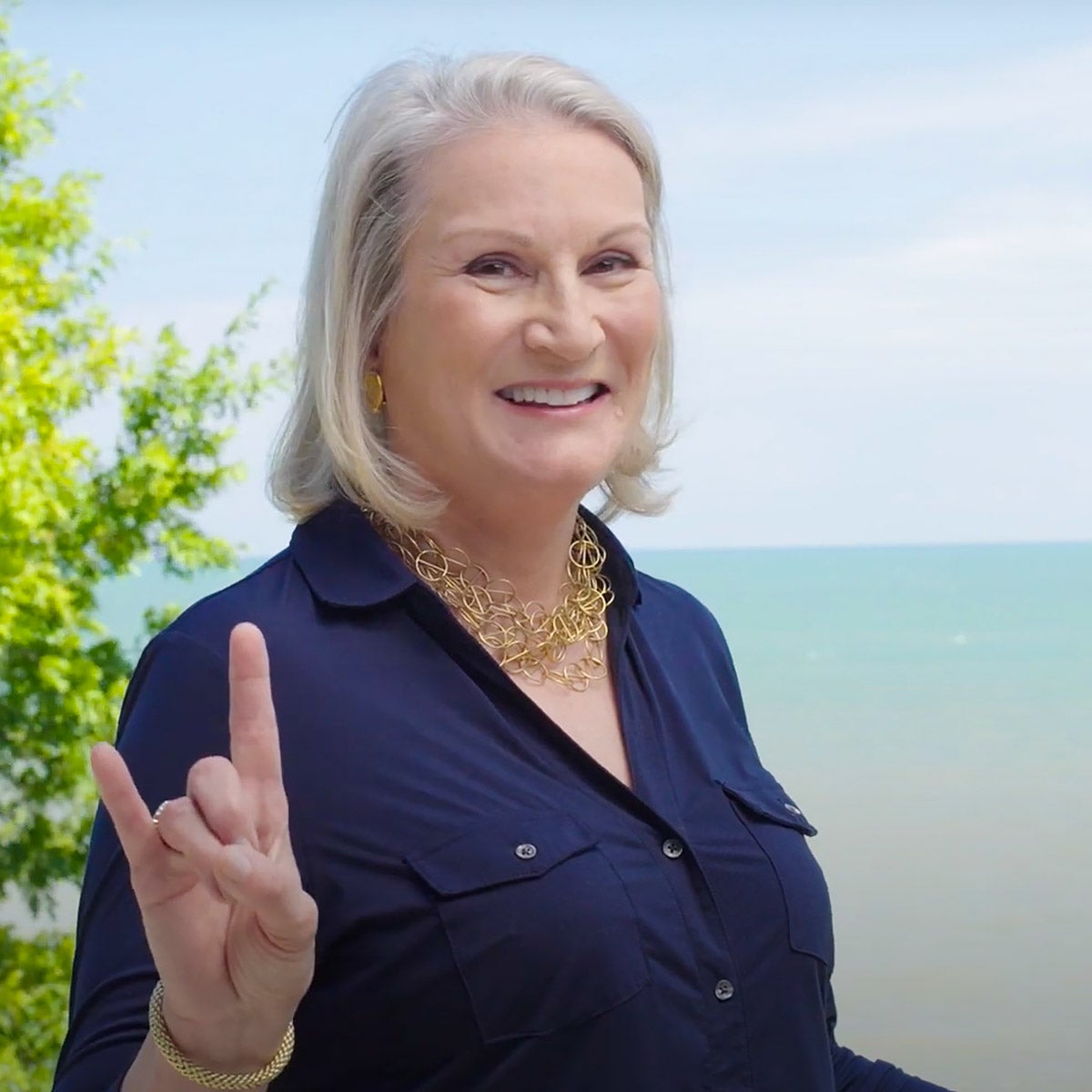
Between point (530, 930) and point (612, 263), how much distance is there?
2.02ft

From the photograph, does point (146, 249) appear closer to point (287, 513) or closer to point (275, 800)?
point (287, 513)

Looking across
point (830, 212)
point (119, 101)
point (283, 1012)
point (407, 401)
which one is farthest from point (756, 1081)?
A: point (830, 212)

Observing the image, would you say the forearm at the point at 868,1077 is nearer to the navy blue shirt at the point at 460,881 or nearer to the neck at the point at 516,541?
the navy blue shirt at the point at 460,881

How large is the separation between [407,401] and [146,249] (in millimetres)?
2992

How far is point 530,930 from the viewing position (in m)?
1.29

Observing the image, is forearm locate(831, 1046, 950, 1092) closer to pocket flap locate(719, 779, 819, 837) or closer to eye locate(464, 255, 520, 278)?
pocket flap locate(719, 779, 819, 837)

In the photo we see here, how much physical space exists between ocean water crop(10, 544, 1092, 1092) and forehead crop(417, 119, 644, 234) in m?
3.38

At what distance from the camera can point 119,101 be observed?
13.1 m

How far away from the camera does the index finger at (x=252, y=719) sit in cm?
110

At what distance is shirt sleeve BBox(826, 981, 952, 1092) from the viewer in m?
1.62

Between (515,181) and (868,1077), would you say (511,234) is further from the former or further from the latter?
(868,1077)

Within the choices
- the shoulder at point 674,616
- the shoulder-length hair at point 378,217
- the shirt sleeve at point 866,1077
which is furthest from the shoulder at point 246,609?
the shirt sleeve at point 866,1077

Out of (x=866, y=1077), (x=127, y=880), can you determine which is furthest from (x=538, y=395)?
(x=866, y=1077)

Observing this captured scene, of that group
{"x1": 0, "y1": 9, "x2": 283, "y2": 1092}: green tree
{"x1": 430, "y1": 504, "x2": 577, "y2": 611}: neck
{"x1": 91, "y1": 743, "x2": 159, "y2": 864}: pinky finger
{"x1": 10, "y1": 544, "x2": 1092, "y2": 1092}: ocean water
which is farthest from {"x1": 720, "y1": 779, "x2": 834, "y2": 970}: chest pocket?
{"x1": 10, "y1": 544, "x2": 1092, "y2": 1092}: ocean water
